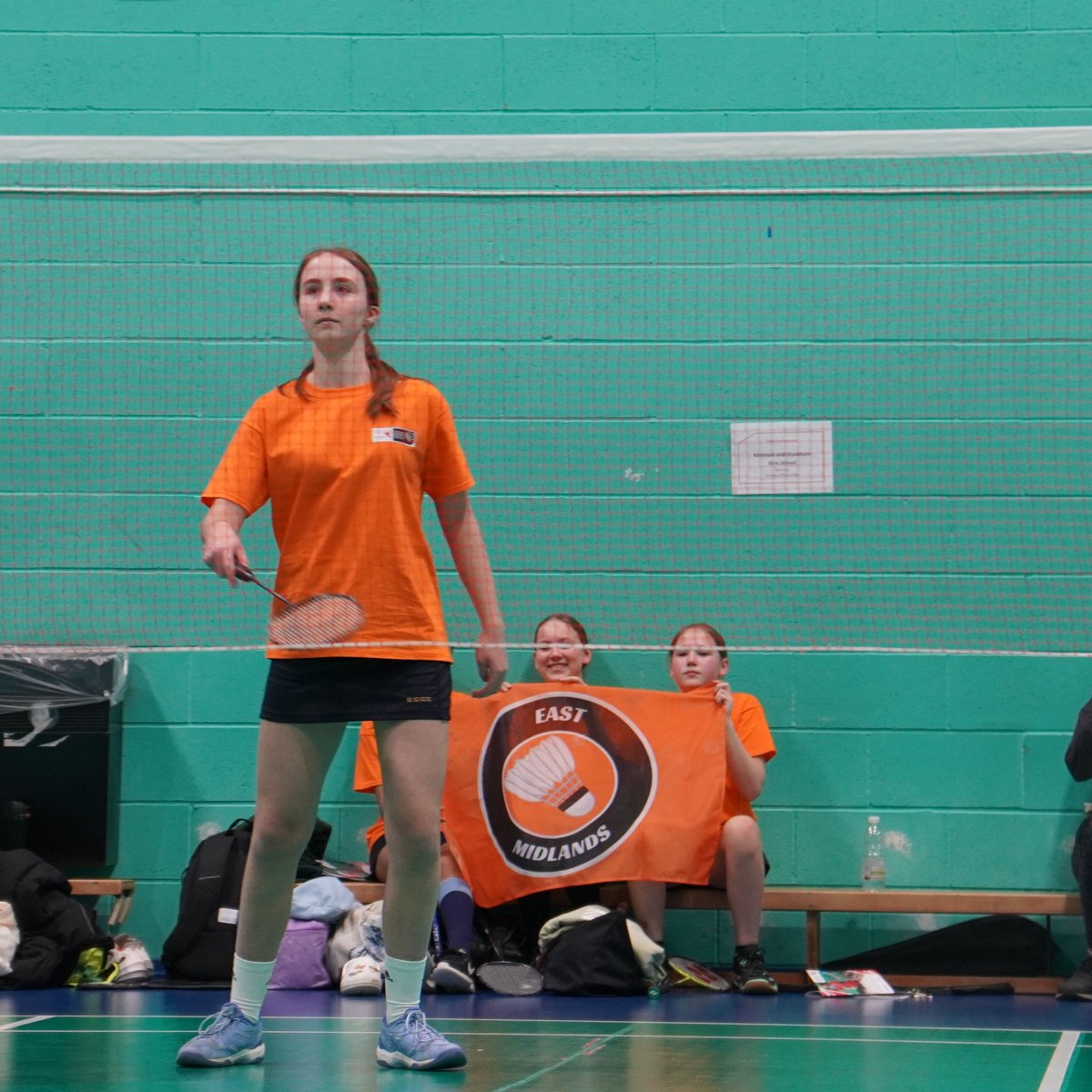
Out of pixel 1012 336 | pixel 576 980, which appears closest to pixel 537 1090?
pixel 576 980

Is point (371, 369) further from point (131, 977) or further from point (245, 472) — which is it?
point (131, 977)

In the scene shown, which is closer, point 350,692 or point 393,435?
point 350,692

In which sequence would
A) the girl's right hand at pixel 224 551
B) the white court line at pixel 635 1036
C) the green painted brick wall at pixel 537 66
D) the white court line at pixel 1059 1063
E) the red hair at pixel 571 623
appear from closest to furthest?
1. the girl's right hand at pixel 224 551
2. the white court line at pixel 1059 1063
3. the white court line at pixel 635 1036
4. the red hair at pixel 571 623
5. the green painted brick wall at pixel 537 66

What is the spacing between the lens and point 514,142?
453 centimetres

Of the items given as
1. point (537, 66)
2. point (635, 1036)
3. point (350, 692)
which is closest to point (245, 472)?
point (350, 692)

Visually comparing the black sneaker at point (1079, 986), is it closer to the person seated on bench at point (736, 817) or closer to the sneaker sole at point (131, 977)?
the person seated on bench at point (736, 817)

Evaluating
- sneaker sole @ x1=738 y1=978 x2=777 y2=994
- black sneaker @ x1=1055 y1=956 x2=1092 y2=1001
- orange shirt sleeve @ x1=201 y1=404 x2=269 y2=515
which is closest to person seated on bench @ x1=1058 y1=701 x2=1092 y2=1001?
black sneaker @ x1=1055 y1=956 x2=1092 y2=1001

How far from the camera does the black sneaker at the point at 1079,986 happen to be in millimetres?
5359

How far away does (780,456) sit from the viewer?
616 centimetres

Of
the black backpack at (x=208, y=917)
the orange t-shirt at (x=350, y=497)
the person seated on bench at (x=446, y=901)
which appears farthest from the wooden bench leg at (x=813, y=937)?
the orange t-shirt at (x=350, y=497)

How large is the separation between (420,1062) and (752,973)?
2.21m

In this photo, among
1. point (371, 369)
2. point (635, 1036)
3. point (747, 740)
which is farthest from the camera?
point (747, 740)

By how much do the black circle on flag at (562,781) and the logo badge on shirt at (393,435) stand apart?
2.52 m

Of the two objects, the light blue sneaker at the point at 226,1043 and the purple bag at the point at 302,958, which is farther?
the purple bag at the point at 302,958
